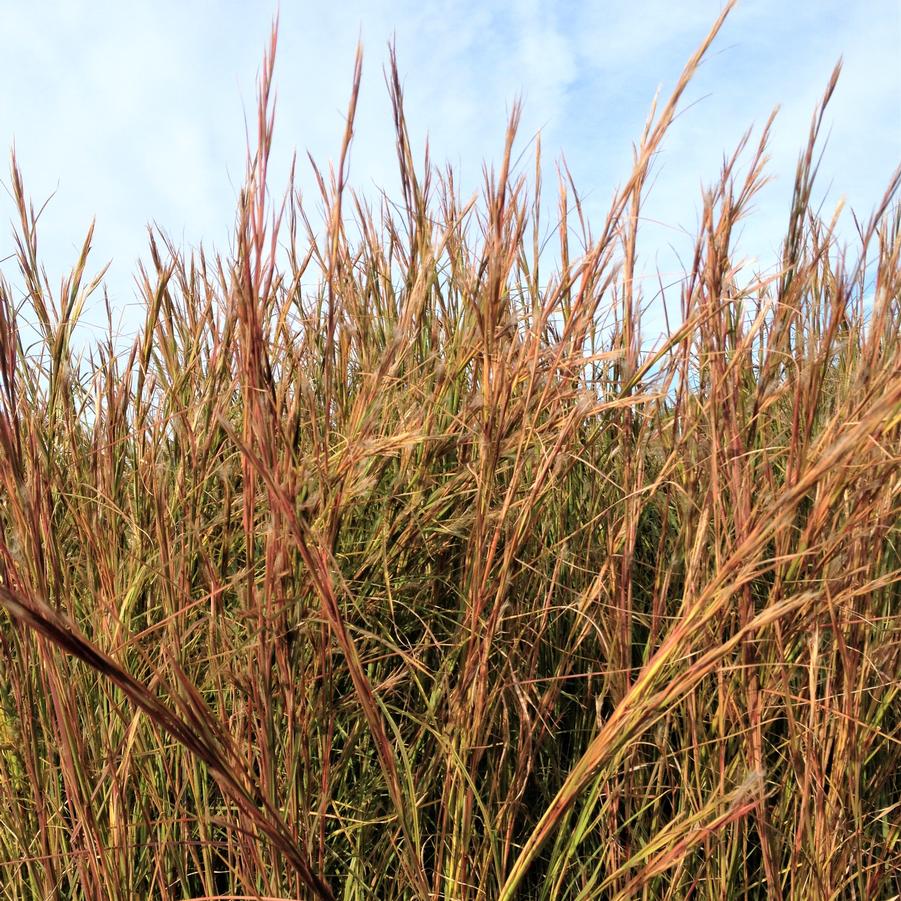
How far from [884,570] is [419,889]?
3.86 ft

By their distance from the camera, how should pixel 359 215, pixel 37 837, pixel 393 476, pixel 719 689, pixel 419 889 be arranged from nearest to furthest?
1. pixel 419 889
2. pixel 719 689
3. pixel 37 837
4. pixel 393 476
5. pixel 359 215

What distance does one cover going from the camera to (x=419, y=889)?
1175mm

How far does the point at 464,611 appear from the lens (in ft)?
4.61

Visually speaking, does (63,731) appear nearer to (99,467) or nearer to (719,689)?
(99,467)

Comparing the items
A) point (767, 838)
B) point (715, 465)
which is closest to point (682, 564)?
point (715, 465)

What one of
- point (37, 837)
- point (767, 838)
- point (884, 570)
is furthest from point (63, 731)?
point (884, 570)

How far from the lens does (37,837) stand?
61.5 inches

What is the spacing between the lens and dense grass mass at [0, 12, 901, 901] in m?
1.20

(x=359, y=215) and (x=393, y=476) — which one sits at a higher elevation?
(x=359, y=215)

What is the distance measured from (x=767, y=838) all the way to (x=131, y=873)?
3.38 feet

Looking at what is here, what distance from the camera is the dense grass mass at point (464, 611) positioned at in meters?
1.20

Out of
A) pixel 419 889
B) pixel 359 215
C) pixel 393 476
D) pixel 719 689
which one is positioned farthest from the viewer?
pixel 359 215

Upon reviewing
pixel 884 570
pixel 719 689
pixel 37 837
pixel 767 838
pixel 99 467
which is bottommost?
pixel 767 838

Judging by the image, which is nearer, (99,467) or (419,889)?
(419,889)
